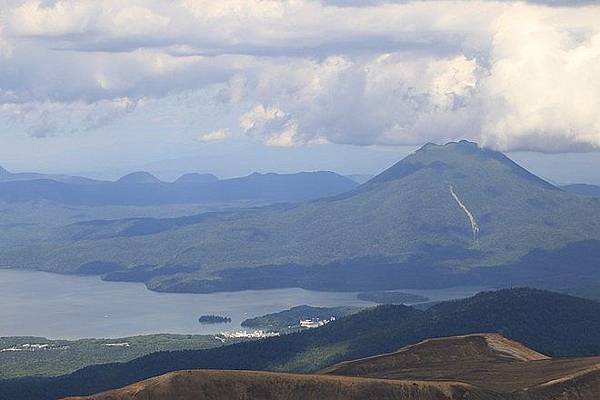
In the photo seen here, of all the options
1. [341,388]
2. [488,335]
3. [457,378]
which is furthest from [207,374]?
[488,335]

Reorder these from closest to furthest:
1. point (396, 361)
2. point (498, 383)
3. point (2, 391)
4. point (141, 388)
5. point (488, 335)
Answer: point (141, 388) → point (498, 383) → point (396, 361) → point (488, 335) → point (2, 391)

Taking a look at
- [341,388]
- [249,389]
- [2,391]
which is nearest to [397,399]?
[341,388]

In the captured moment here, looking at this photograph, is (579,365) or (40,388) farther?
(40,388)

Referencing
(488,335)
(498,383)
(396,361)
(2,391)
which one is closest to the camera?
(498,383)

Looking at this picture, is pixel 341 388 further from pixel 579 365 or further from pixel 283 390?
pixel 579 365

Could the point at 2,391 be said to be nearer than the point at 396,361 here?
No

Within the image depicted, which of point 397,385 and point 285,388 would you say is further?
point 285,388

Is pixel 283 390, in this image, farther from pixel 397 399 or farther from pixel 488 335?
pixel 488 335

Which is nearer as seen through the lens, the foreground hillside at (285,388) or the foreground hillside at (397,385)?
the foreground hillside at (285,388)

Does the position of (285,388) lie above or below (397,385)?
below

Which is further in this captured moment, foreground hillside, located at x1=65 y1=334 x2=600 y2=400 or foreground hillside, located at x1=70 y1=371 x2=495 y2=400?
foreground hillside, located at x1=65 y1=334 x2=600 y2=400
